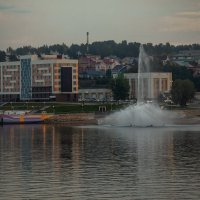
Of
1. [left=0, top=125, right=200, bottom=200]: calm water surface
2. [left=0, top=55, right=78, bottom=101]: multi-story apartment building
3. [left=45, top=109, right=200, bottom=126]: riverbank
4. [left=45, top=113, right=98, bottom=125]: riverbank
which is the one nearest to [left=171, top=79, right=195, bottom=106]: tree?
[left=45, top=109, right=200, bottom=126]: riverbank

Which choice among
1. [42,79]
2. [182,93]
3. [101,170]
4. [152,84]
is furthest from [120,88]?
[101,170]

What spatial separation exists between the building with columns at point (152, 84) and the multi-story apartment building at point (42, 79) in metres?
14.9

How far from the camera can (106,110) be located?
138 meters

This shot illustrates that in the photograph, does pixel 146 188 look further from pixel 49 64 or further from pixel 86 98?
pixel 86 98

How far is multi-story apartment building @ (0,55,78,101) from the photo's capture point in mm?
170500

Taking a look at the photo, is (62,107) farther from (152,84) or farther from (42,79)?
(152,84)

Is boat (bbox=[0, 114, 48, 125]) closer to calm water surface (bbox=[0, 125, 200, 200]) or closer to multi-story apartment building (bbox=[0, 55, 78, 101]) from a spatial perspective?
multi-story apartment building (bbox=[0, 55, 78, 101])

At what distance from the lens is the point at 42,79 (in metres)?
173

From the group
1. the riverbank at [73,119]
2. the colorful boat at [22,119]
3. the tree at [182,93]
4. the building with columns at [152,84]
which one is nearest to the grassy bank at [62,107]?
the riverbank at [73,119]

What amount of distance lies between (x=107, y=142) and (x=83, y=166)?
72.0ft

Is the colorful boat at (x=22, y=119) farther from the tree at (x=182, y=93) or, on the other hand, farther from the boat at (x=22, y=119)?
the tree at (x=182, y=93)

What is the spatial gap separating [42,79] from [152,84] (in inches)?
941

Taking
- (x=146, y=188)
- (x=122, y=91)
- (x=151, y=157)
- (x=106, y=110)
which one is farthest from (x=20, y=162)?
(x=122, y=91)

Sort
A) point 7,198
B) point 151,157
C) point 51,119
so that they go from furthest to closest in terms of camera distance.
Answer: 1. point 51,119
2. point 151,157
3. point 7,198
